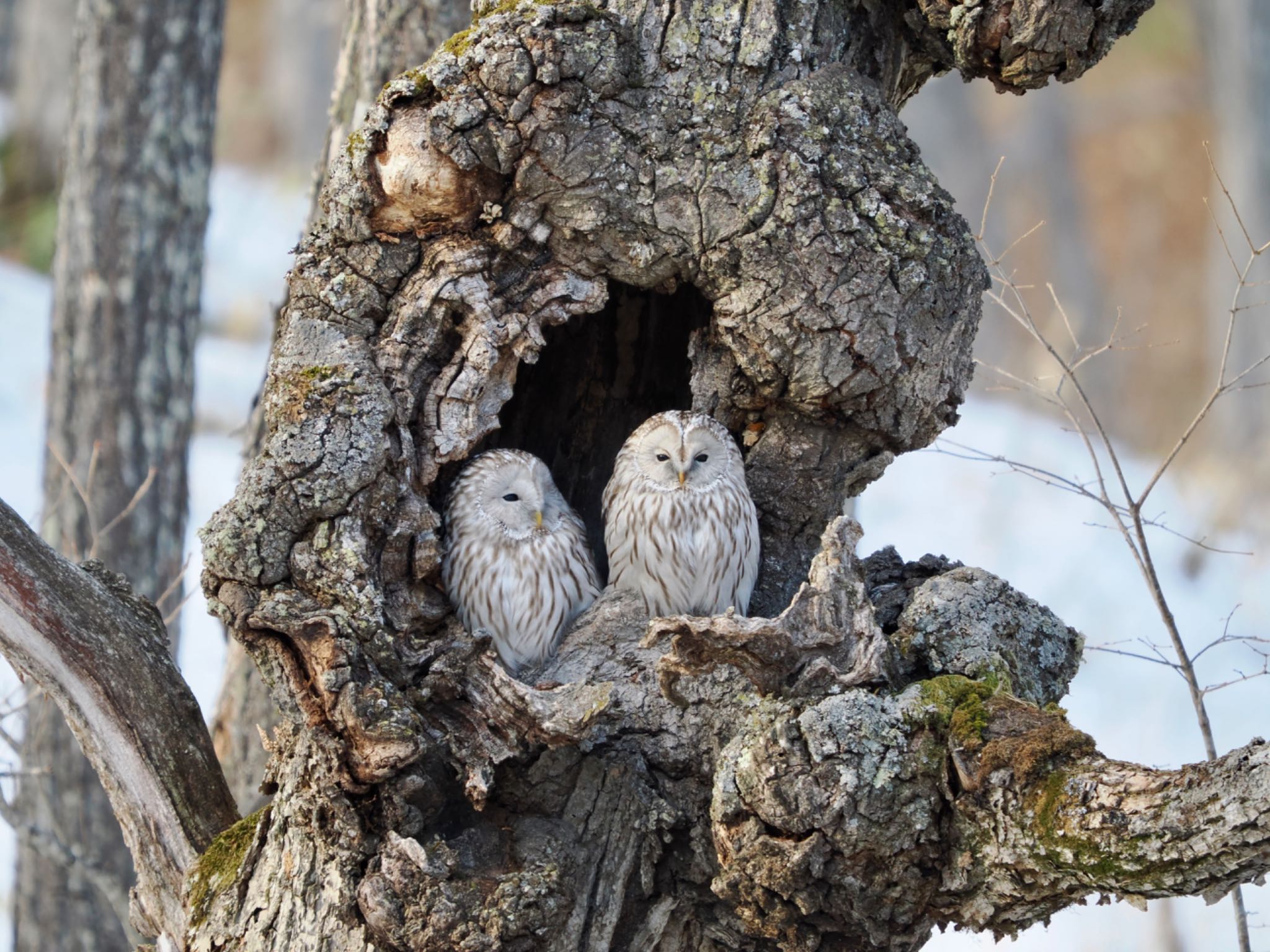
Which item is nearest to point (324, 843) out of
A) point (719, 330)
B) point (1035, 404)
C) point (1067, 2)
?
point (719, 330)

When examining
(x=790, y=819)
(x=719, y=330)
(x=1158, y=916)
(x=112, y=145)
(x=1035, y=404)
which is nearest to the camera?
(x=790, y=819)

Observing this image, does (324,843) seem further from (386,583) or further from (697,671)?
(697,671)

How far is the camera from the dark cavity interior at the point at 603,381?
4.77 m

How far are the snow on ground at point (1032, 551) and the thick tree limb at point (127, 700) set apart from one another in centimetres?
206

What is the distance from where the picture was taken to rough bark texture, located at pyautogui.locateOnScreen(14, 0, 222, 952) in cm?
580

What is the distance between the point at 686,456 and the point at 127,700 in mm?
1821

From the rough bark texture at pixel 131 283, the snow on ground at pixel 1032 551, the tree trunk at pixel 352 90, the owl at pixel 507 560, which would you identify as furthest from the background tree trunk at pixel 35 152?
the owl at pixel 507 560

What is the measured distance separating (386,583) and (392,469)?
314mm

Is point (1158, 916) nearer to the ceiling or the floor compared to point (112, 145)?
nearer to the floor

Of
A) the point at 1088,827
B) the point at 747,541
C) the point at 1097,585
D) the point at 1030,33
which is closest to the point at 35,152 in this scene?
the point at 1097,585

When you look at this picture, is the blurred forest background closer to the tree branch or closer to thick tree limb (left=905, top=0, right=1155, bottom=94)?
thick tree limb (left=905, top=0, right=1155, bottom=94)

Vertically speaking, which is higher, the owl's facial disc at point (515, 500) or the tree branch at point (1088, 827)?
the owl's facial disc at point (515, 500)

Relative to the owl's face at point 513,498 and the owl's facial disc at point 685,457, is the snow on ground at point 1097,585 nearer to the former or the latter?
the owl's facial disc at point 685,457

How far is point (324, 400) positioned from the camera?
367cm
